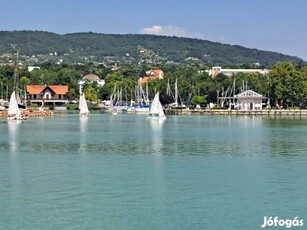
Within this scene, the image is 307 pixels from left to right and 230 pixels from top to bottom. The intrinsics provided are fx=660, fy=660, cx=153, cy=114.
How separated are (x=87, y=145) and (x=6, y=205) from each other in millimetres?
23291

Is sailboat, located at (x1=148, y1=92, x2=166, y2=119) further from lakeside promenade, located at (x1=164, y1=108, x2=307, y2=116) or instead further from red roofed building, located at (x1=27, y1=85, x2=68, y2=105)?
red roofed building, located at (x1=27, y1=85, x2=68, y2=105)

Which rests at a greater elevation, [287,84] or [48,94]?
[287,84]

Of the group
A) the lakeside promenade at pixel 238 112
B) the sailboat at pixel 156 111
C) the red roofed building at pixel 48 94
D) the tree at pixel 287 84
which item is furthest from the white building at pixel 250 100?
the red roofed building at pixel 48 94

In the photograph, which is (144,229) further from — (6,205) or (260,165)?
(260,165)

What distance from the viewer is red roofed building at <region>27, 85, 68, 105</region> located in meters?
156

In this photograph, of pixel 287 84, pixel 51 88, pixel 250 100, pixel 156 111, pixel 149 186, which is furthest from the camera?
pixel 51 88

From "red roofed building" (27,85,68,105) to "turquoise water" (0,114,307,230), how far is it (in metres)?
114

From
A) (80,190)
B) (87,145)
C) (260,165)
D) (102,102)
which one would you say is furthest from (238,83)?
(80,190)

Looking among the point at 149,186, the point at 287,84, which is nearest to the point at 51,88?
the point at 287,84

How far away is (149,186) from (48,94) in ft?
440

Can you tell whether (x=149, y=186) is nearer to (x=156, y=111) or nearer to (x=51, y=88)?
(x=156, y=111)

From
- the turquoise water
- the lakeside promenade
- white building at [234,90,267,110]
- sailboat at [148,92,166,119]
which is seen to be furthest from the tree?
the turquoise water

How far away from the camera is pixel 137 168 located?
1257 inches

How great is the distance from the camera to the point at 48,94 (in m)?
158
